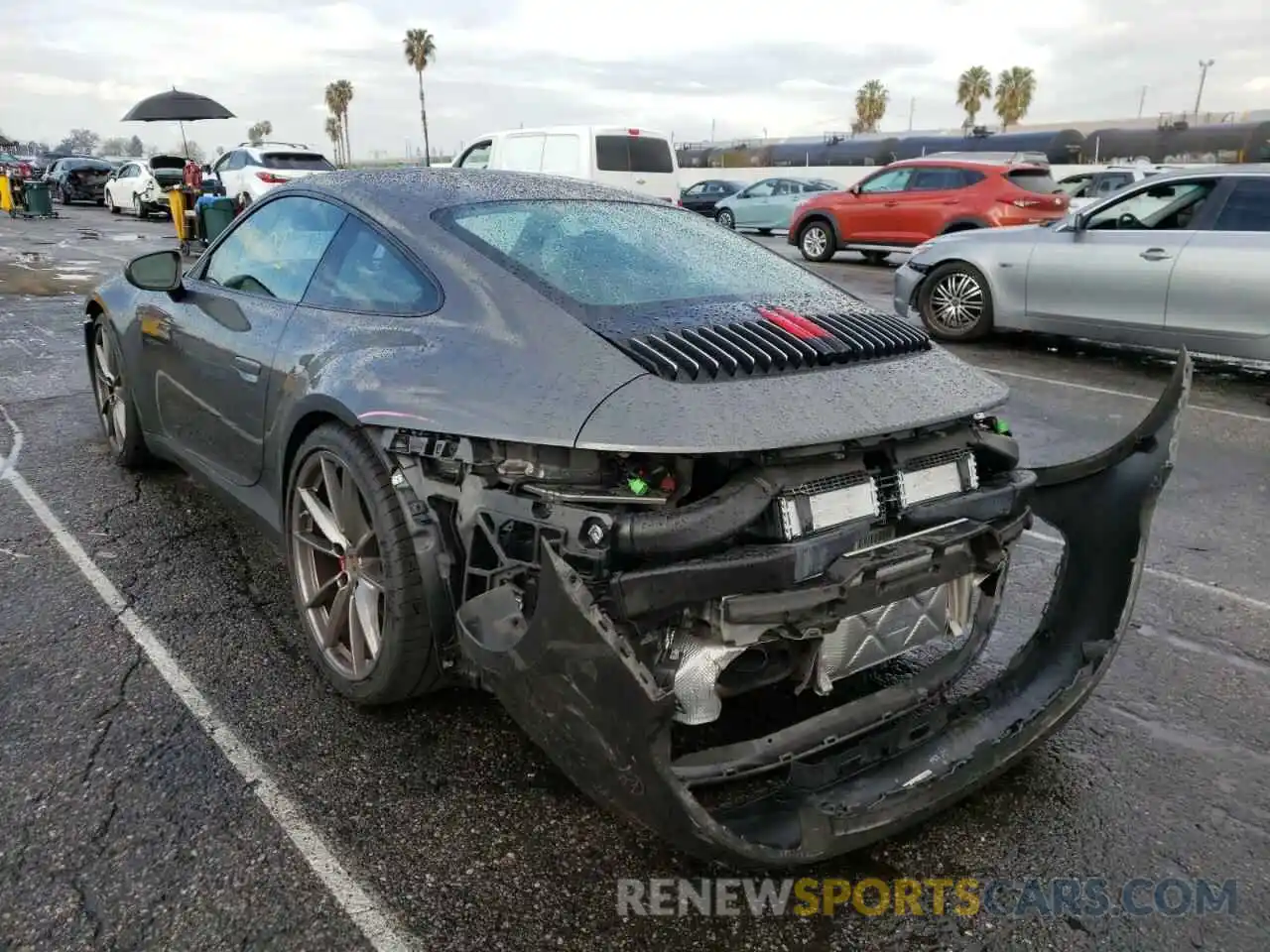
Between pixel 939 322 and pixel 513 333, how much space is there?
748 cm

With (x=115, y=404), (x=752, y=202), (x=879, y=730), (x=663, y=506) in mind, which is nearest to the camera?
(x=663, y=506)

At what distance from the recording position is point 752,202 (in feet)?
72.9

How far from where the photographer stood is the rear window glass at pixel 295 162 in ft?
63.0

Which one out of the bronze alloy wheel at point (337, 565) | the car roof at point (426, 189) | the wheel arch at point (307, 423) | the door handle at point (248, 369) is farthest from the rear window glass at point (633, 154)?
the bronze alloy wheel at point (337, 565)

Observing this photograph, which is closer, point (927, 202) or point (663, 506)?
point (663, 506)

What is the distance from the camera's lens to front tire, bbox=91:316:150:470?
15.1 ft

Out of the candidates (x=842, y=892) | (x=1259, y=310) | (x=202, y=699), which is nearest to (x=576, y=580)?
(x=842, y=892)

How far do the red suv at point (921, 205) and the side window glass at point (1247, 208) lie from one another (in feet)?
20.4

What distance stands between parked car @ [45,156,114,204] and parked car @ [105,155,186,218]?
311cm

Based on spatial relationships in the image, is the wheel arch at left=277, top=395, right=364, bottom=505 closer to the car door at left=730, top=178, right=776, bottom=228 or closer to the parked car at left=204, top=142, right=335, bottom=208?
the parked car at left=204, top=142, right=335, bottom=208

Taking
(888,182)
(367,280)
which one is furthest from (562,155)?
(367,280)

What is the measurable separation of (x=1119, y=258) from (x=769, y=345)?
6479 mm

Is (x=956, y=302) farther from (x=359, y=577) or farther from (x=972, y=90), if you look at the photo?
(x=972, y=90)

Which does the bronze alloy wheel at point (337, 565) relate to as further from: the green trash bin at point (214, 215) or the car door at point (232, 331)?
the green trash bin at point (214, 215)
